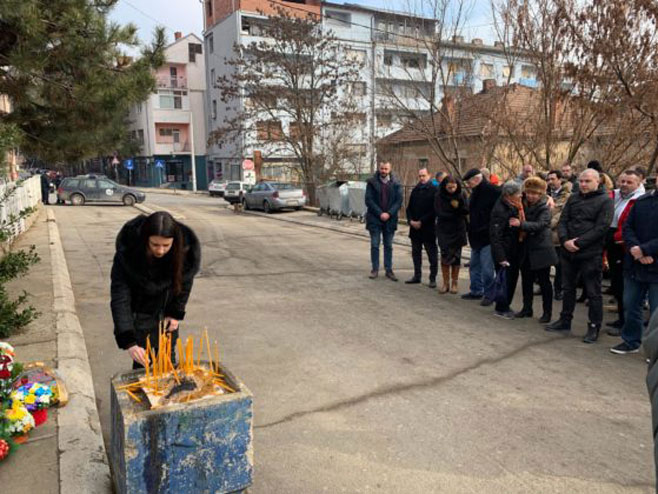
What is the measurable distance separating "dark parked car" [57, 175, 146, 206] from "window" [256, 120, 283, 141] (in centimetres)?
823

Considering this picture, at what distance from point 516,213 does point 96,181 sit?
26.2m

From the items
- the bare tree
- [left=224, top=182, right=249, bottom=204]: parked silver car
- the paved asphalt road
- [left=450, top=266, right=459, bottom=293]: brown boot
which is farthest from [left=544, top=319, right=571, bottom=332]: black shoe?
[left=224, top=182, right=249, bottom=204]: parked silver car

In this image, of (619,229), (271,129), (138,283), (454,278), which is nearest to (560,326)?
(619,229)

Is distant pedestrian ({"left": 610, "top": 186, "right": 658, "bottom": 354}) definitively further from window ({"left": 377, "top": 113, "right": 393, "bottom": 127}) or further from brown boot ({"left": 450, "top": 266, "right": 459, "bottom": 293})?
window ({"left": 377, "top": 113, "right": 393, "bottom": 127})

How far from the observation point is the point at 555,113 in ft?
38.3

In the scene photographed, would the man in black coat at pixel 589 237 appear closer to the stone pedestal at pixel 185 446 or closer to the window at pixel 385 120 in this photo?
the stone pedestal at pixel 185 446

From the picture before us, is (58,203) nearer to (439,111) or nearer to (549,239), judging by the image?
(439,111)

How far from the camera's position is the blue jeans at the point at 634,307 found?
17.8ft

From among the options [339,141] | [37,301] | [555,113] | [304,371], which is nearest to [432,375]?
[304,371]

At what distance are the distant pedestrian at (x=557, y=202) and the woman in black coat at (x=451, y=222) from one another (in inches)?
49.0

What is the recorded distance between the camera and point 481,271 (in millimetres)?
7707

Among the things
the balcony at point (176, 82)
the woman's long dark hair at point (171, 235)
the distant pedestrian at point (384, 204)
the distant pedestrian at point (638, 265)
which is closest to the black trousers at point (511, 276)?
the distant pedestrian at point (638, 265)

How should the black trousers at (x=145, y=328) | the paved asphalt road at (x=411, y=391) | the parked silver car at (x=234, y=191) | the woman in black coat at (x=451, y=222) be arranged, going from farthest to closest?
the parked silver car at (x=234, y=191), the woman in black coat at (x=451, y=222), the black trousers at (x=145, y=328), the paved asphalt road at (x=411, y=391)

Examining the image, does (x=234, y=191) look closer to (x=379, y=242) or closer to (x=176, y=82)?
(x=379, y=242)
